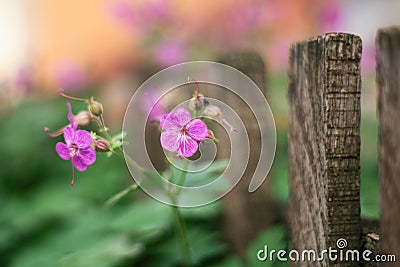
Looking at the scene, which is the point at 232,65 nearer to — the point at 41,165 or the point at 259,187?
the point at 259,187

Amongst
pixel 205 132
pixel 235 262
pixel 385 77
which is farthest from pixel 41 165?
pixel 385 77

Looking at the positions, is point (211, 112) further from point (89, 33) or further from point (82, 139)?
point (89, 33)

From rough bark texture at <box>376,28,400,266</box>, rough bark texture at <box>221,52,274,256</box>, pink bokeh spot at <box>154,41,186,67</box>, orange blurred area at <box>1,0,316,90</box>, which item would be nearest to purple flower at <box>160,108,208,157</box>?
rough bark texture at <box>376,28,400,266</box>

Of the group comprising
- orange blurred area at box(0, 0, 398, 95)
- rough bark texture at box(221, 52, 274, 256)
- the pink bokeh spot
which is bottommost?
rough bark texture at box(221, 52, 274, 256)

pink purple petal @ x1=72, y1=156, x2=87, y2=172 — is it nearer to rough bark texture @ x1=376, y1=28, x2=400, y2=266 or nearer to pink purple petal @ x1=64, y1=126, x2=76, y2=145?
pink purple petal @ x1=64, y1=126, x2=76, y2=145

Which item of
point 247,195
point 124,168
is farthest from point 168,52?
point 247,195

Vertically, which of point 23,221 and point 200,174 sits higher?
point 200,174
